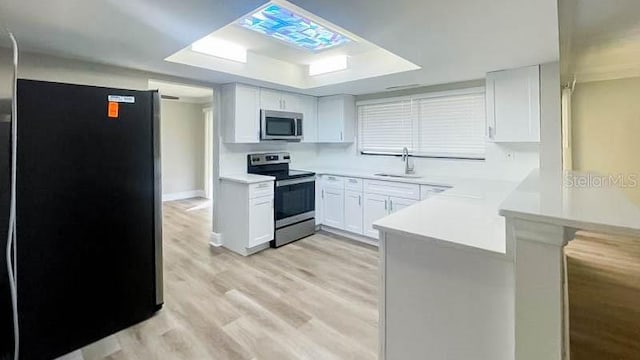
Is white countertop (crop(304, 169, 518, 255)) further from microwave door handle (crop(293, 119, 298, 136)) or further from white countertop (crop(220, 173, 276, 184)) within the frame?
microwave door handle (crop(293, 119, 298, 136))

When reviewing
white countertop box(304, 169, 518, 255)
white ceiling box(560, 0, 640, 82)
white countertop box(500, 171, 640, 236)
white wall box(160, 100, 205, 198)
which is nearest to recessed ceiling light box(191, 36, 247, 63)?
white countertop box(304, 169, 518, 255)

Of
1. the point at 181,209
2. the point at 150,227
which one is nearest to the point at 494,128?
the point at 150,227

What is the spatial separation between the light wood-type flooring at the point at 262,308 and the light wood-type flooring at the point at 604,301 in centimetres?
147

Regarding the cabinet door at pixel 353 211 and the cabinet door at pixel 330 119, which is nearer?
the cabinet door at pixel 353 211

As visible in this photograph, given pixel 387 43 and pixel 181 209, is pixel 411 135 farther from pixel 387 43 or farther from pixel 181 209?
pixel 181 209

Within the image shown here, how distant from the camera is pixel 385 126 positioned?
14.7 ft

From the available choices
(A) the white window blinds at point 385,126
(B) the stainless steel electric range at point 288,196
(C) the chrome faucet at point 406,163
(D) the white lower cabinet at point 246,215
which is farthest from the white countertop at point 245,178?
(C) the chrome faucet at point 406,163

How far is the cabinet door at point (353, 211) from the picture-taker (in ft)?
13.4

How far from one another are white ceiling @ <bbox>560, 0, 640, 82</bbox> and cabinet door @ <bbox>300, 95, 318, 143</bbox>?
314 centimetres

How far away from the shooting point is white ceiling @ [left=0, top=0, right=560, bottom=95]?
1.69m

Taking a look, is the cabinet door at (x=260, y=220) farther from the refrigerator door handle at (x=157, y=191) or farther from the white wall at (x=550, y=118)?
the white wall at (x=550, y=118)

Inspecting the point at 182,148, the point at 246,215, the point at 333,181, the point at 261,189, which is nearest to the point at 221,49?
the point at 261,189

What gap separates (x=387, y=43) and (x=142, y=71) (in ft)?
8.47

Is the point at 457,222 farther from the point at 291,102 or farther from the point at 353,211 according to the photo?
the point at 291,102
